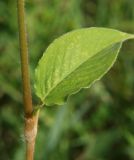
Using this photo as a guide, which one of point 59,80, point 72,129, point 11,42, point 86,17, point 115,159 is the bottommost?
point 115,159

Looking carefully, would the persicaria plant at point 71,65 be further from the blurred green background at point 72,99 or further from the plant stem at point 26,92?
the blurred green background at point 72,99

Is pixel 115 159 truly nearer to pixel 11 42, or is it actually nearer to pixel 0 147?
pixel 0 147

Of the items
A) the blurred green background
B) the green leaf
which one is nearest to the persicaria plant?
the green leaf

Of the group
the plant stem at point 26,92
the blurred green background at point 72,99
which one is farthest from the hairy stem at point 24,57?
the blurred green background at point 72,99

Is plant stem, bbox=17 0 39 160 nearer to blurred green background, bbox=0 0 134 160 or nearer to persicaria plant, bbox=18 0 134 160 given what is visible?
persicaria plant, bbox=18 0 134 160

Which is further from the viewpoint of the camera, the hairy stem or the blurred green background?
the blurred green background

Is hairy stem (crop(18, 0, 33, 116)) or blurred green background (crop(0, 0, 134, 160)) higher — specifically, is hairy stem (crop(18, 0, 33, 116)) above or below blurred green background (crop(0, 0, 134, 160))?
above

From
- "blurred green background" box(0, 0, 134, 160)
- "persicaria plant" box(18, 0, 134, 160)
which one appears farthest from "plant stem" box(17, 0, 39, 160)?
"blurred green background" box(0, 0, 134, 160)

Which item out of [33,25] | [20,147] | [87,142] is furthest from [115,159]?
[33,25]
